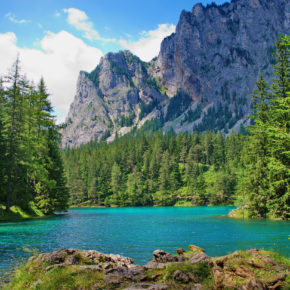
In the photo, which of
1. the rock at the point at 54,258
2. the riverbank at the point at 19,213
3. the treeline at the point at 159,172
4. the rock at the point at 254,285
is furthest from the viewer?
the treeline at the point at 159,172

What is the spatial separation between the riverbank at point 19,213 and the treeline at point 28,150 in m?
0.56

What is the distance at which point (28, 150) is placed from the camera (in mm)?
46531

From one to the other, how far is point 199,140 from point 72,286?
140857 millimetres

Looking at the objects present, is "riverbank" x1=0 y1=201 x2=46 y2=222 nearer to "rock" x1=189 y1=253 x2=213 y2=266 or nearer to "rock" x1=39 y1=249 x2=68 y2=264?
"rock" x1=39 y1=249 x2=68 y2=264

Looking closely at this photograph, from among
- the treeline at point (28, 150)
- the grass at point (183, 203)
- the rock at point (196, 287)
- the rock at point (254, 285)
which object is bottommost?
the grass at point (183, 203)

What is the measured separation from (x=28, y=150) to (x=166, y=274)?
136 ft

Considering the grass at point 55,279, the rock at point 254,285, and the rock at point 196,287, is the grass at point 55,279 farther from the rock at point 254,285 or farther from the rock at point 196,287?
the rock at point 254,285

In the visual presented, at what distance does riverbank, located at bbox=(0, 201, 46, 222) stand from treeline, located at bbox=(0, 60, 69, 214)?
56cm

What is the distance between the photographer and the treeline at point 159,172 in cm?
11506

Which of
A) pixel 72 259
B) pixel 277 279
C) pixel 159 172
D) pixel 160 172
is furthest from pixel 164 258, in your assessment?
pixel 159 172

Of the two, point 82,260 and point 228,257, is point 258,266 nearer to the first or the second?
point 228,257

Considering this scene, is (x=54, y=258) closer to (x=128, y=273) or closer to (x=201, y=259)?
(x=128, y=273)

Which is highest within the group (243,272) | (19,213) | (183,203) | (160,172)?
(160,172)

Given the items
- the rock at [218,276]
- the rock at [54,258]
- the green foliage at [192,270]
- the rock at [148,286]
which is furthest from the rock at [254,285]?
the rock at [54,258]
